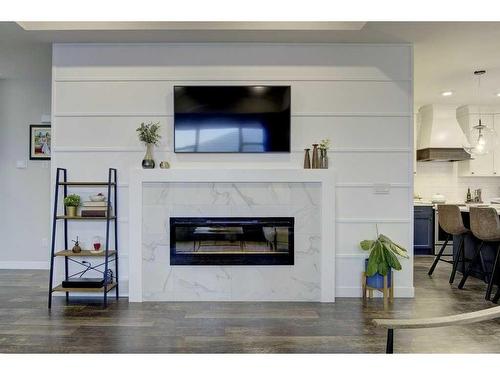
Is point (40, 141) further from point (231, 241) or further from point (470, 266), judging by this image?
point (470, 266)

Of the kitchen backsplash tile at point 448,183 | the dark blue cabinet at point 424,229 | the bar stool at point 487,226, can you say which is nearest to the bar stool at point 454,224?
the bar stool at point 487,226

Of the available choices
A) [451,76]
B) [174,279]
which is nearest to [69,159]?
[174,279]

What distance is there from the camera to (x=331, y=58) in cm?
410

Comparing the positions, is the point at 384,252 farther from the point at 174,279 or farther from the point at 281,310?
the point at 174,279

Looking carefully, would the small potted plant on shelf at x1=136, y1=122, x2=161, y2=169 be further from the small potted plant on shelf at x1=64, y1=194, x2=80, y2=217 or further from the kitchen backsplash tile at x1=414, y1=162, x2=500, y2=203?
the kitchen backsplash tile at x1=414, y1=162, x2=500, y2=203

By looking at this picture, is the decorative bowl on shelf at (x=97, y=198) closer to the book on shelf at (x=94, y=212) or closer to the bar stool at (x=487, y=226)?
the book on shelf at (x=94, y=212)

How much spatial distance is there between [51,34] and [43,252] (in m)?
3.13

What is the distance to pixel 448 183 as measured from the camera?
7.29 metres

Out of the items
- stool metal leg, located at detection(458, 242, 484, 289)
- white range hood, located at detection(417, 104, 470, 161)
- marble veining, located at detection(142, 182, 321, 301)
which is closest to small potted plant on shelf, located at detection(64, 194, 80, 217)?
marble veining, located at detection(142, 182, 321, 301)

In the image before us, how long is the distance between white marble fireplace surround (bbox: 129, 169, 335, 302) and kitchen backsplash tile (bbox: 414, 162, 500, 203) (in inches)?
164

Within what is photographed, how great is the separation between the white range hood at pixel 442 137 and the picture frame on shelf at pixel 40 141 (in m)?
6.15

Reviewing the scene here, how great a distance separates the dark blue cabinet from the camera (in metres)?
6.62

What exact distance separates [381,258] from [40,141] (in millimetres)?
4800

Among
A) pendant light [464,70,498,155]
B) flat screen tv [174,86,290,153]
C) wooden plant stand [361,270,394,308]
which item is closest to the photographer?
wooden plant stand [361,270,394,308]
